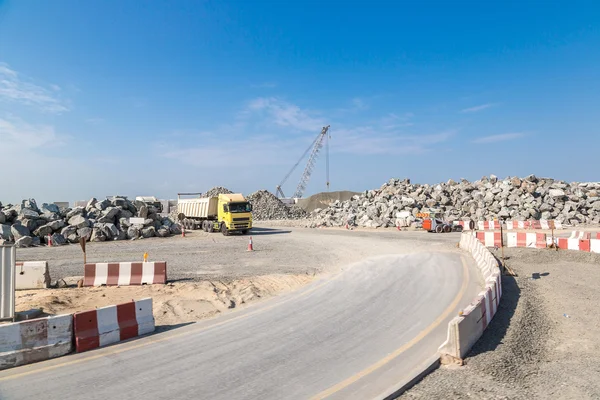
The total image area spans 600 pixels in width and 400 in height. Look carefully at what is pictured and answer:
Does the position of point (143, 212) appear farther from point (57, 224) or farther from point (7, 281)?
point (7, 281)

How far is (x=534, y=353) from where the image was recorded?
7297 millimetres

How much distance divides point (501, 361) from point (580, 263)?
1294 centimetres

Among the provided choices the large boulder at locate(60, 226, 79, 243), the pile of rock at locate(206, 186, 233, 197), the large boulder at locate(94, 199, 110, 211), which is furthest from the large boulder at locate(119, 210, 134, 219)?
the pile of rock at locate(206, 186, 233, 197)

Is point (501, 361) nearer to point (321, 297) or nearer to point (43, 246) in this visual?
point (321, 297)

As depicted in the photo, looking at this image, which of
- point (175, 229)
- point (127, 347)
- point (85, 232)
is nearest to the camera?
point (127, 347)

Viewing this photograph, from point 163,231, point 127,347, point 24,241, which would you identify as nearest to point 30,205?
point 24,241

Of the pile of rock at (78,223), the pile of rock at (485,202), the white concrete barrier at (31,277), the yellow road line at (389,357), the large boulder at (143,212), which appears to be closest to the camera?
the yellow road line at (389,357)

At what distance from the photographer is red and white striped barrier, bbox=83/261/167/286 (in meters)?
13.8

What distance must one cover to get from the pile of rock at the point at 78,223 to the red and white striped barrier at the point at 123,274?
16002 millimetres

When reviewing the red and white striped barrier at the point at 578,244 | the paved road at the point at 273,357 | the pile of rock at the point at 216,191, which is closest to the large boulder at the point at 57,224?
the paved road at the point at 273,357

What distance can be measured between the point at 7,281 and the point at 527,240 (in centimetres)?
2285

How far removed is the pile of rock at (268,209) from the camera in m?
62.9

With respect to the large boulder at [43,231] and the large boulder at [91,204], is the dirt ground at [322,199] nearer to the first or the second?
the large boulder at [91,204]

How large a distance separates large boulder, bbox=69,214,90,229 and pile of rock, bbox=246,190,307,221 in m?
33.2
